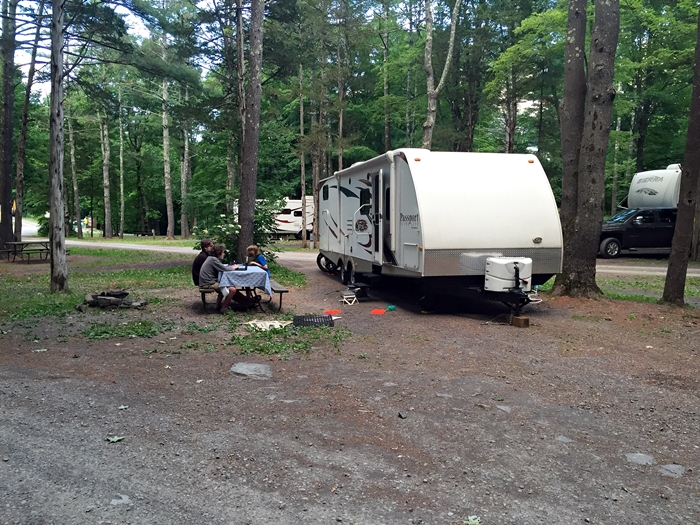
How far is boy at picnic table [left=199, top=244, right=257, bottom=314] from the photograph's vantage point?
9750 mm

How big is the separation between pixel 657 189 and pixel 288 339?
64.1 feet

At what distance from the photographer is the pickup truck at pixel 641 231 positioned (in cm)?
2225

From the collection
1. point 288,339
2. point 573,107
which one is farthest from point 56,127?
point 573,107

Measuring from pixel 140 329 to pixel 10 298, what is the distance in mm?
4531

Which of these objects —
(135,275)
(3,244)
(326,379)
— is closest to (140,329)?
(326,379)

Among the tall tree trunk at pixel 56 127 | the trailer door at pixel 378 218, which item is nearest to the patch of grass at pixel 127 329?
the tall tree trunk at pixel 56 127

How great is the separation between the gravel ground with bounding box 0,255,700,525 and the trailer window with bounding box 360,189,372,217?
13.7 ft

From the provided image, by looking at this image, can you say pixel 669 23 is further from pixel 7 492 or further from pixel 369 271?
pixel 7 492

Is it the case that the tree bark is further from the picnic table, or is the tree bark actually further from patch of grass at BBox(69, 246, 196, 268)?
the picnic table

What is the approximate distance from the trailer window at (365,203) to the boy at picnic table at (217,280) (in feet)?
9.94

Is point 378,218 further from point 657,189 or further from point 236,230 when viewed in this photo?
point 657,189

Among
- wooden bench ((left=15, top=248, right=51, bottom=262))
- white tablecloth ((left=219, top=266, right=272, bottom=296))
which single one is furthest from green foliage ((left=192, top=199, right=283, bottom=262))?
wooden bench ((left=15, top=248, right=51, bottom=262))

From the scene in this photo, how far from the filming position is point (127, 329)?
27.4 ft

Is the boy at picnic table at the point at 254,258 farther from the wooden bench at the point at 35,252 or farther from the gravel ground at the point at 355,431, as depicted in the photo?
the wooden bench at the point at 35,252
